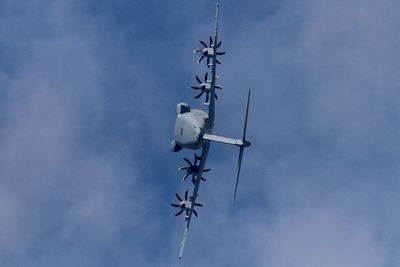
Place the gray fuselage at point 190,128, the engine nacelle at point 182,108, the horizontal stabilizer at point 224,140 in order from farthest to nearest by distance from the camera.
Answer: the engine nacelle at point 182,108, the gray fuselage at point 190,128, the horizontal stabilizer at point 224,140

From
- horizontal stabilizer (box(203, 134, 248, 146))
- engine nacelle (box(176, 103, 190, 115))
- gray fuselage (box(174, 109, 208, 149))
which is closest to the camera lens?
horizontal stabilizer (box(203, 134, 248, 146))

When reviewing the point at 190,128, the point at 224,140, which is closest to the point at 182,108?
the point at 190,128

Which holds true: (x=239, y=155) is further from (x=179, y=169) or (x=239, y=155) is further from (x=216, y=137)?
(x=179, y=169)

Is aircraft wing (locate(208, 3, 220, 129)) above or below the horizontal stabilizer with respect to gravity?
above

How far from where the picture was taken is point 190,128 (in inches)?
7200

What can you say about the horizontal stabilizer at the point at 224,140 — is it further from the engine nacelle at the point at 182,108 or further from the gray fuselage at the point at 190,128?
the engine nacelle at the point at 182,108

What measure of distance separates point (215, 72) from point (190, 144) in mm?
22654

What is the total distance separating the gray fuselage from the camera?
181 m

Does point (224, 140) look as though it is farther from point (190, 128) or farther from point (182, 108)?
point (182, 108)

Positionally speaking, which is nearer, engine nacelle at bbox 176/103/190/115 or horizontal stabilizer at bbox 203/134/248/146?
horizontal stabilizer at bbox 203/134/248/146

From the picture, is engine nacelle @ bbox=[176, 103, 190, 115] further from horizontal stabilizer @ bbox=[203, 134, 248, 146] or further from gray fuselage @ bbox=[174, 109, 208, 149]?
horizontal stabilizer @ bbox=[203, 134, 248, 146]

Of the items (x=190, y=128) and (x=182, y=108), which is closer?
(x=190, y=128)

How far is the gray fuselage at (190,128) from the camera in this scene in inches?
7141

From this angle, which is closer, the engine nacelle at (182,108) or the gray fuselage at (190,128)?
the gray fuselage at (190,128)
